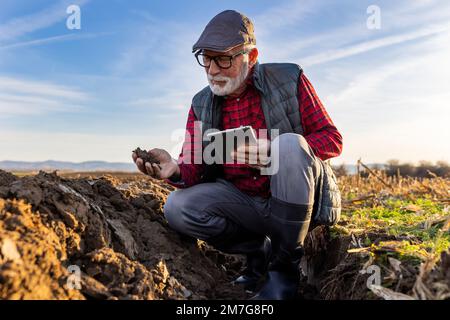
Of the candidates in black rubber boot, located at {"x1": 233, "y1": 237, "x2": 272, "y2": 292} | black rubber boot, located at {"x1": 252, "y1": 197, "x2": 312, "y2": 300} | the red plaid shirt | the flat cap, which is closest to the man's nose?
the flat cap

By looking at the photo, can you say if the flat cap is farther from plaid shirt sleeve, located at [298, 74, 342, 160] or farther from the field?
the field

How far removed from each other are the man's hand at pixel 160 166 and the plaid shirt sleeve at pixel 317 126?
103 cm

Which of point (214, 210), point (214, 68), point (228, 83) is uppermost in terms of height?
point (214, 68)

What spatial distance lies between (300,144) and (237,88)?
0.80 m

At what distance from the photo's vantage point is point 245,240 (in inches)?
143

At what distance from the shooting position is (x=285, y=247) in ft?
9.75

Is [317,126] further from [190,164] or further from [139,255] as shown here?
[139,255]

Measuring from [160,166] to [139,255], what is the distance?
73 centimetres

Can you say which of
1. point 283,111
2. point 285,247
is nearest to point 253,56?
point 283,111

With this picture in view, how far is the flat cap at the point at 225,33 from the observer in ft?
10.4

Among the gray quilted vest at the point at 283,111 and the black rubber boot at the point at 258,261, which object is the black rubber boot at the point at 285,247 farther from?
the black rubber boot at the point at 258,261

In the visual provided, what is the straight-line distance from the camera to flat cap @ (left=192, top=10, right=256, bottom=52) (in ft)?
10.4
